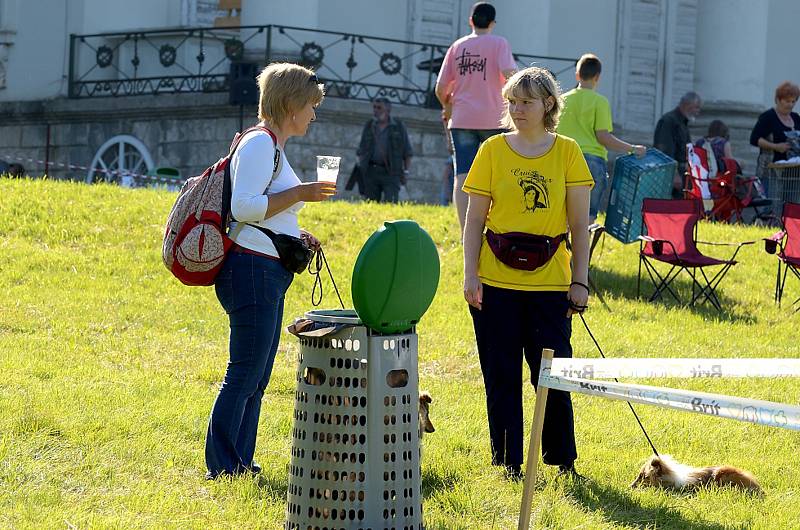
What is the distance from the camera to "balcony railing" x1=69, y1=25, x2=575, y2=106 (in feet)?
67.3

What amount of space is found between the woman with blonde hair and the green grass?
492 mm

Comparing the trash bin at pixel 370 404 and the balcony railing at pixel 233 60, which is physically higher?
the balcony railing at pixel 233 60

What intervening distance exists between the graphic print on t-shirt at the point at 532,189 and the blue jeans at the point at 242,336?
A: 3.57 ft

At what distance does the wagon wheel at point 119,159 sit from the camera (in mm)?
20609

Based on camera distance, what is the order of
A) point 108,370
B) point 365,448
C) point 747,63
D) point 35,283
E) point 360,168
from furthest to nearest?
point 747,63 → point 360,168 → point 35,283 → point 108,370 → point 365,448

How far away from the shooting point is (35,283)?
435 inches

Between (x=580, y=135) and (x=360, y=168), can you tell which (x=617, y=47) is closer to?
(x=360, y=168)

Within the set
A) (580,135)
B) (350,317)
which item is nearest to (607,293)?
(580,135)

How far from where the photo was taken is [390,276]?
16.5ft

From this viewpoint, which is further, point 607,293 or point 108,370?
point 607,293

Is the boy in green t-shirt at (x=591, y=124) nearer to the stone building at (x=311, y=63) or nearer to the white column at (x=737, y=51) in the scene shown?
the stone building at (x=311, y=63)

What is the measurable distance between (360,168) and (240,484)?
1176cm

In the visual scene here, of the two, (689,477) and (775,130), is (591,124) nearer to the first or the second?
(689,477)

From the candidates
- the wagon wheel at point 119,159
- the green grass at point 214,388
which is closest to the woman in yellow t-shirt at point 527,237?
the green grass at point 214,388
